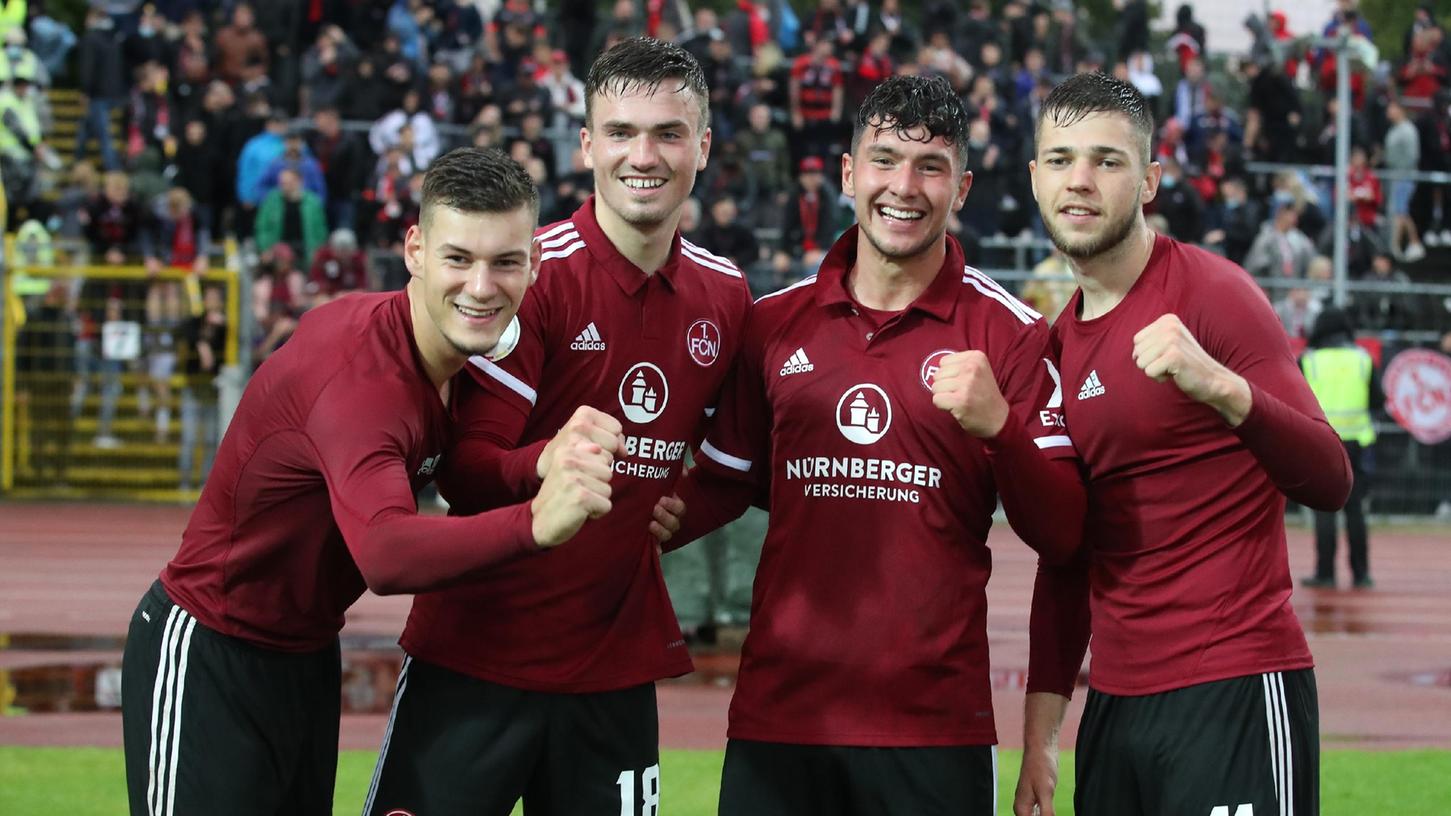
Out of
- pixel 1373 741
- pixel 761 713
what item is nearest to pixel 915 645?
pixel 761 713

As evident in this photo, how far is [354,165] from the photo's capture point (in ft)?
67.5

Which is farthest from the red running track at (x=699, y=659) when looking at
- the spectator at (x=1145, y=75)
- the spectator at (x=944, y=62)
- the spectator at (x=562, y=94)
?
the spectator at (x=1145, y=75)

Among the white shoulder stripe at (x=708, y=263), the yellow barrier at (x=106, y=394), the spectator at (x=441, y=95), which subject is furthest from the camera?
the spectator at (x=441, y=95)

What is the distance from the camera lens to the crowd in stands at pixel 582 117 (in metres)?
→ 19.7

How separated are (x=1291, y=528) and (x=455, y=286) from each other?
17680 mm

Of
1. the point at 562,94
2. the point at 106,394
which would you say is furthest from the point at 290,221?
the point at 562,94

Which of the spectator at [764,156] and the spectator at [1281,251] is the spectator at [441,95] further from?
the spectator at [1281,251]

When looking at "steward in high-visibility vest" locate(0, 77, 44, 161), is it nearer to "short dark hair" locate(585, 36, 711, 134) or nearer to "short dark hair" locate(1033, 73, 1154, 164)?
"short dark hair" locate(585, 36, 711, 134)

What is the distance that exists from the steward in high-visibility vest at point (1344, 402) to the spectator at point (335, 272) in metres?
9.24

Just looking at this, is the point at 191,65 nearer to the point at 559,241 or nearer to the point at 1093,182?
the point at 559,241

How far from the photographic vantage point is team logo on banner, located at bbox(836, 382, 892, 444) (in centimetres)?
479

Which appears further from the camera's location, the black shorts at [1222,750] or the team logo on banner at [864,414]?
the team logo on banner at [864,414]

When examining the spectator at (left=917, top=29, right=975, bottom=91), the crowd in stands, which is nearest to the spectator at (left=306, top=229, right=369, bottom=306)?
the crowd in stands

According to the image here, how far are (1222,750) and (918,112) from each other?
70.7 inches
